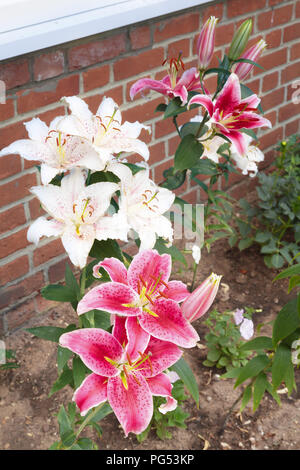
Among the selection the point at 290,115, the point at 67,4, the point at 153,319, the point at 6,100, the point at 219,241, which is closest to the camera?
the point at 153,319

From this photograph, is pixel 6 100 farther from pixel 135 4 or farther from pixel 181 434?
pixel 181 434

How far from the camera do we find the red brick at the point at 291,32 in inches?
97.9

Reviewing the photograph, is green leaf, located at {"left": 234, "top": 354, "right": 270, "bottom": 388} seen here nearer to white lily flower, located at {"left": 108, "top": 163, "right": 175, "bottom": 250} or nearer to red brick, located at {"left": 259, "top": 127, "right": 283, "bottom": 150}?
white lily flower, located at {"left": 108, "top": 163, "right": 175, "bottom": 250}

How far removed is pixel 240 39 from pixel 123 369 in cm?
60

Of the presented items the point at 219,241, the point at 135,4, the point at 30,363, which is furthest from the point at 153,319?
the point at 219,241

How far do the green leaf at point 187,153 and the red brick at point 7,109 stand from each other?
2.15ft

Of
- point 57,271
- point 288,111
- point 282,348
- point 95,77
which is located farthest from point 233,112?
point 288,111

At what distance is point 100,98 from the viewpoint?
1821 mm

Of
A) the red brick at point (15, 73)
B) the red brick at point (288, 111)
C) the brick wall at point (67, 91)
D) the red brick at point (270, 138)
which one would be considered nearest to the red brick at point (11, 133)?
the brick wall at point (67, 91)

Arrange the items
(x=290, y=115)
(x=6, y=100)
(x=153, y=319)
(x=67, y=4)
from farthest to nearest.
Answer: (x=290, y=115), (x=67, y=4), (x=6, y=100), (x=153, y=319)

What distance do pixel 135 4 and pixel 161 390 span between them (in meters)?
1.34

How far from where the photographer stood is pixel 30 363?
5.92 feet

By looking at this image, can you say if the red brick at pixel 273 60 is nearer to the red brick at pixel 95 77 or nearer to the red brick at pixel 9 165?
the red brick at pixel 95 77
